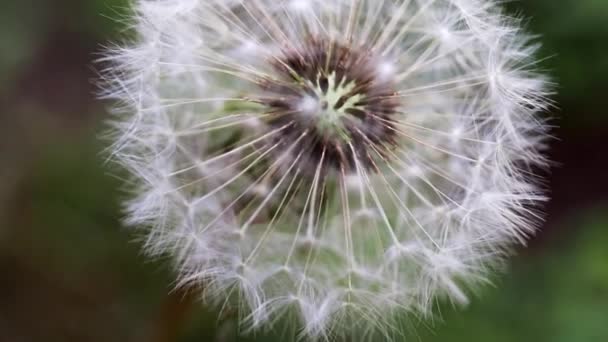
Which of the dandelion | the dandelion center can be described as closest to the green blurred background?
the dandelion

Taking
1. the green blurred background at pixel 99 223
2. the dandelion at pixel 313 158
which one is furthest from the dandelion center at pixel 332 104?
the green blurred background at pixel 99 223

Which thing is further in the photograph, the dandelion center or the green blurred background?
the green blurred background

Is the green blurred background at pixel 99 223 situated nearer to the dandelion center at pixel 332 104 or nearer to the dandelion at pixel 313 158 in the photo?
the dandelion at pixel 313 158

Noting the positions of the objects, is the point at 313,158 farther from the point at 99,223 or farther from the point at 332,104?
the point at 99,223

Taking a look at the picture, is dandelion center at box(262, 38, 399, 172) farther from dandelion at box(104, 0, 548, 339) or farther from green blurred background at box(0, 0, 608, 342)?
green blurred background at box(0, 0, 608, 342)

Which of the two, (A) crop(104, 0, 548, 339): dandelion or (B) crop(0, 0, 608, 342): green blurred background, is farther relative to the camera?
(B) crop(0, 0, 608, 342): green blurred background

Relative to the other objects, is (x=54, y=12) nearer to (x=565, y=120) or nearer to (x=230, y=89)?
(x=230, y=89)
